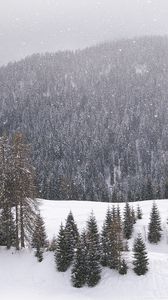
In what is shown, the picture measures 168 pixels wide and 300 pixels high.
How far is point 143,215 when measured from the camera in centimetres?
6188

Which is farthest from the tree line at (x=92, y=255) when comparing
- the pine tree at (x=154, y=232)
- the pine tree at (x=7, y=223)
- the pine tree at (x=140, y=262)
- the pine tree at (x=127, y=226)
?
the pine tree at (x=127, y=226)

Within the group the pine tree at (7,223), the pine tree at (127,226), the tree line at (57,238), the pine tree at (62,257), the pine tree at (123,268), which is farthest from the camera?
the pine tree at (127,226)

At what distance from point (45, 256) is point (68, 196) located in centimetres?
7453

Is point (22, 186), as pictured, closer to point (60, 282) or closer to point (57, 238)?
point (57, 238)

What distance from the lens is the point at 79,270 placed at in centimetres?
3247

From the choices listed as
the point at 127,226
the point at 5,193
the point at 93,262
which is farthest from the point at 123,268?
the point at 127,226

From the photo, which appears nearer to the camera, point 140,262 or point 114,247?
point 140,262

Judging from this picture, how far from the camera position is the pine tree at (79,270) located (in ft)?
106

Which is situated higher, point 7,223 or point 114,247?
point 7,223

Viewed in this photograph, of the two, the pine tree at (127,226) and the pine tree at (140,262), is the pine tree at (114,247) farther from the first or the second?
the pine tree at (127,226)

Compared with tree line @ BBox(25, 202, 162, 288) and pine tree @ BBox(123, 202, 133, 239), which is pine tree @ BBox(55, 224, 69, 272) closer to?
tree line @ BBox(25, 202, 162, 288)

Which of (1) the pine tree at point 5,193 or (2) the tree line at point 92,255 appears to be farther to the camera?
(1) the pine tree at point 5,193

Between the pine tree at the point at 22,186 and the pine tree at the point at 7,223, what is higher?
the pine tree at the point at 22,186

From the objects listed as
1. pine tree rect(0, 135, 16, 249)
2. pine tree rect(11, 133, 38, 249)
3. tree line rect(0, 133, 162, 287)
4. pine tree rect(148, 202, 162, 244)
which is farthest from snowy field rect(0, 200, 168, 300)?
pine tree rect(148, 202, 162, 244)
